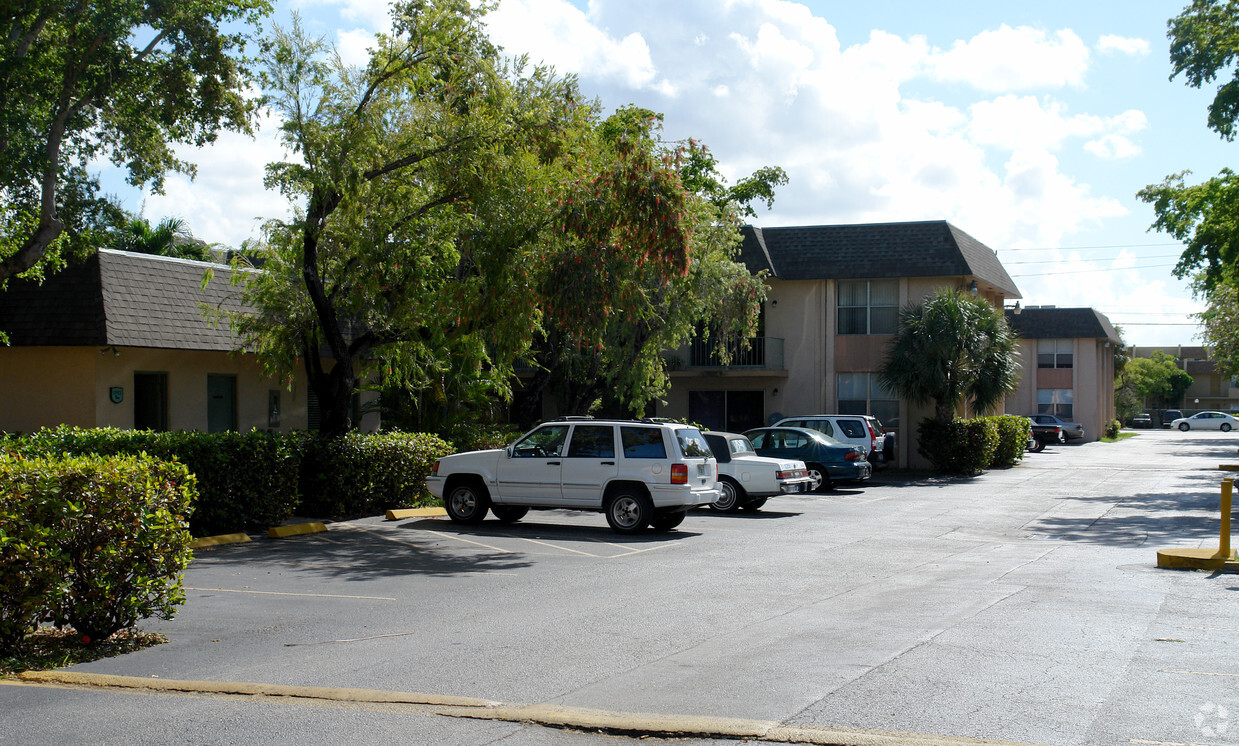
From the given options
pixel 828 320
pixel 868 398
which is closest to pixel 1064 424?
pixel 868 398

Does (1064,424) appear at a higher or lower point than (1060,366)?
lower

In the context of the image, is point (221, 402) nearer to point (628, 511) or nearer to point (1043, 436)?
point (628, 511)

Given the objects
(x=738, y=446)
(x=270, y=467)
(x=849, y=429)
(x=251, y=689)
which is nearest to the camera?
(x=251, y=689)

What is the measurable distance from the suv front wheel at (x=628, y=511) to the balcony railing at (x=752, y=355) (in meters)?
18.1

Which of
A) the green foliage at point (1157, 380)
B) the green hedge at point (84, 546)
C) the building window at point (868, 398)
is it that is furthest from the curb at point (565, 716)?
the green foliage at point (1157, 380)

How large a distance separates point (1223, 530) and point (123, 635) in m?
12.1

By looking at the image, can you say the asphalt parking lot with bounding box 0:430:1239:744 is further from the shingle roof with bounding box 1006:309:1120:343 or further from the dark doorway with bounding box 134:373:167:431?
the shingle roof with bounding box 1006:309:1120:343

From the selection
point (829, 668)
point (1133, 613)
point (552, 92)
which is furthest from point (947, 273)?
point (829, 668)

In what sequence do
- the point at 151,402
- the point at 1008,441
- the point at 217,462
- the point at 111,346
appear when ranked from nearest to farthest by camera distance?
the point at 217,462 → the point at 111,346 → the point at 151,402 → the point at 1008,441

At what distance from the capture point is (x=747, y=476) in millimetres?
19453

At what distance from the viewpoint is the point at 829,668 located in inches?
290

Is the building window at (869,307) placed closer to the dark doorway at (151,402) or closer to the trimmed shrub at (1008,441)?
the trimmed shrub at (1008,441)

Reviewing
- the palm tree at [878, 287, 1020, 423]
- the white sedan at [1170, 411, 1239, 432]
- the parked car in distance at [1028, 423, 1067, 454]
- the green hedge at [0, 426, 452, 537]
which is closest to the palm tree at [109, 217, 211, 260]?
the green hedge at [0, 426, 452, 537]

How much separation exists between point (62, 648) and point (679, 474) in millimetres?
9210
